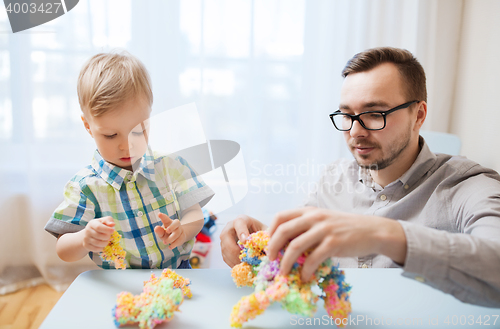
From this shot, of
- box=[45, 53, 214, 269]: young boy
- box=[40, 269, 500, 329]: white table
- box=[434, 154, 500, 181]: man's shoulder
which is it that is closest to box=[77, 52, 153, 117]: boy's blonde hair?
box=[45, 53, 214, 269]: young boy

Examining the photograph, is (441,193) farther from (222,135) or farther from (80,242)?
(222,135)

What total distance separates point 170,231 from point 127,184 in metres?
0.26

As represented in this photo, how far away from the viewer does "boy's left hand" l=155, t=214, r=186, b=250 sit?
0.86 m

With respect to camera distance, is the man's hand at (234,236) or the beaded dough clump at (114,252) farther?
the man's hand at (234,236)

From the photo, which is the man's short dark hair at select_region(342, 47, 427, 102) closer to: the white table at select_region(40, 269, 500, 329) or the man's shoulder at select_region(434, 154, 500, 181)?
the man's shoulder at select_region(434, 154, 500, 181)

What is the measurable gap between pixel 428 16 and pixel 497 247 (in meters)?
1.84

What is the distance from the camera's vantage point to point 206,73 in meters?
2.06

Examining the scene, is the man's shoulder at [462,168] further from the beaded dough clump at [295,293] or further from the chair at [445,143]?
the beaded dough clump at [295,293]

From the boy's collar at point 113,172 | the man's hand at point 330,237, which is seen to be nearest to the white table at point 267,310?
the man's hand at point 330,237

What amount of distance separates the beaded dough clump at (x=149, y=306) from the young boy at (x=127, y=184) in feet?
0.74

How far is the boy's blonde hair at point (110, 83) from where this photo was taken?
0.96 m

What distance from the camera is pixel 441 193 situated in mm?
1007

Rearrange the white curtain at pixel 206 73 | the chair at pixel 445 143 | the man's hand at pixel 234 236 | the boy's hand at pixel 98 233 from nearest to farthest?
1. the boy's hand at pixel 98 233
2. the man's hand at pixel 234 236
3. the chair at pixel 445 143
4. the white curtain at pixel 206 73

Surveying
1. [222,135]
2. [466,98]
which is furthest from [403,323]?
[466,98]
